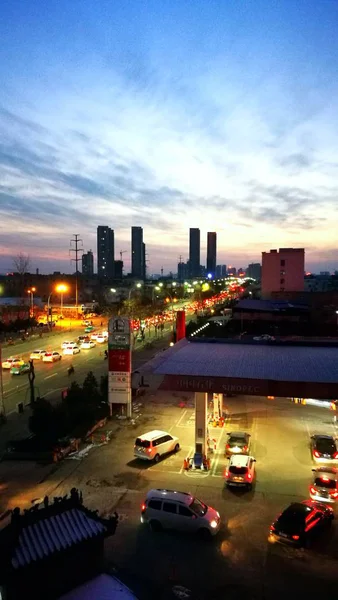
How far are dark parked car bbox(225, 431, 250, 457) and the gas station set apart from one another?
3.61 ft

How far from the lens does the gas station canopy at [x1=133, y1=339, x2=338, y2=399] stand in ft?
59.6

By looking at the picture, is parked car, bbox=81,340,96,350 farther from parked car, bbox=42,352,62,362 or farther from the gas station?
the gas station

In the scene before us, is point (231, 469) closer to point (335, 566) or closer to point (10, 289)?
point (335, 566)

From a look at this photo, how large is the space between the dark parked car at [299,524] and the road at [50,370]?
824 inches

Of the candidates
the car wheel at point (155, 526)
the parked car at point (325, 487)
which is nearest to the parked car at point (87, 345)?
the parked car at point (325, 487)

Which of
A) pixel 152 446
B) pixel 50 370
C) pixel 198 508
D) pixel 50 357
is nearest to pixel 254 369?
pixel 152 446

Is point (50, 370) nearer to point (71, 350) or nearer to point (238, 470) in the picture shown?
point (71, 350)

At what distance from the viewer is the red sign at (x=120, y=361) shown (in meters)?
27.3

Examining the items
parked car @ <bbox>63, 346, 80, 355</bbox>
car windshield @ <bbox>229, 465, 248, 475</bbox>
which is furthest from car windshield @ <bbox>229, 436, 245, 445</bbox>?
parked car @ <bbox>63, 346, 80, 355</bbox>

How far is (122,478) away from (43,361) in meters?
31.5

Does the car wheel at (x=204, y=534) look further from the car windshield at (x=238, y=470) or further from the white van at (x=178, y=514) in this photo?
the car windshield at (x=238, y=470)

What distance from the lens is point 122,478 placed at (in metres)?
19.8

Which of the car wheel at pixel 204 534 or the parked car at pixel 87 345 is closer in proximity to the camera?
the car wheel at pixel 204 534

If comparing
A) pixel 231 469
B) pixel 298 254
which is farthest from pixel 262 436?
pixel 298 254
